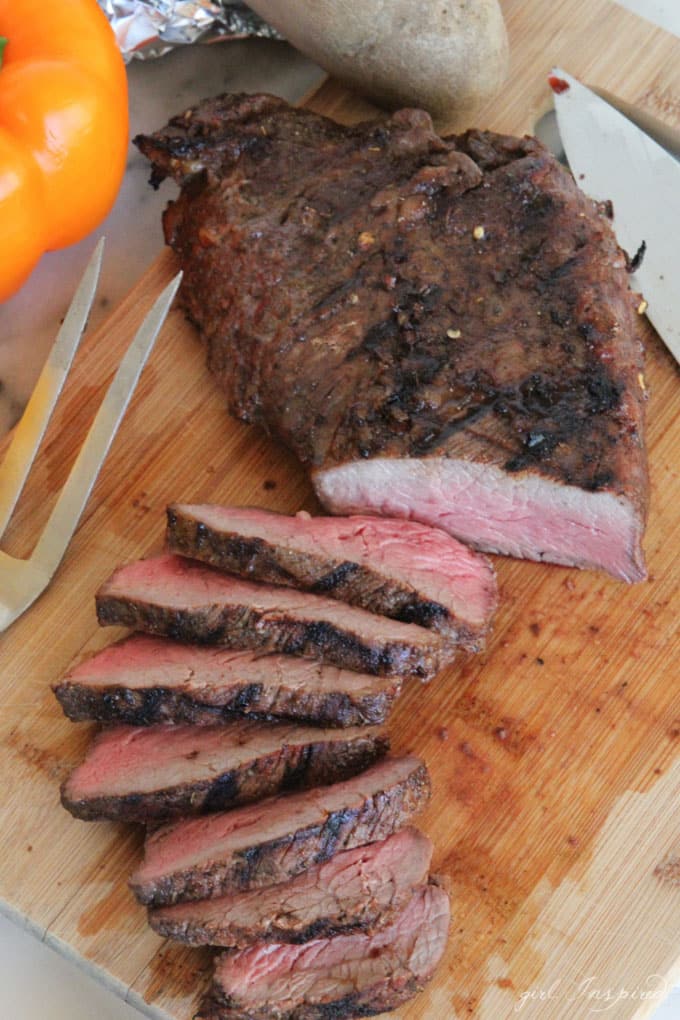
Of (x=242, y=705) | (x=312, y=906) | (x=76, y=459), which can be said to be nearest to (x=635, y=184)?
(x=76, y=459)

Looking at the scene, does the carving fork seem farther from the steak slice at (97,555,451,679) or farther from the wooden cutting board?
the steak slice at (97,555,451,679)

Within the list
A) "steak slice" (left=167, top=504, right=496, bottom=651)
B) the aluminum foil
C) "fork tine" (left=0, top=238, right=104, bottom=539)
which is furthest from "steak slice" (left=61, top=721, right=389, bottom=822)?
the aluminum foil

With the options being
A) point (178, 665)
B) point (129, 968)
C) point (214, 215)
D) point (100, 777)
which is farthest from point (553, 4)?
point (129, 968)

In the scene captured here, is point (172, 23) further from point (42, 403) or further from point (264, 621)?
point (264, 621)

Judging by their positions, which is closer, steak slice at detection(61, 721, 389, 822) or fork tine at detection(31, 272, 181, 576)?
steak slice at detection(61, 721, 389, 822)

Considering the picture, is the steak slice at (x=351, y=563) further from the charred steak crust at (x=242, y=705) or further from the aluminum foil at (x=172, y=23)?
the aluminum foil at (x=172, y=23)

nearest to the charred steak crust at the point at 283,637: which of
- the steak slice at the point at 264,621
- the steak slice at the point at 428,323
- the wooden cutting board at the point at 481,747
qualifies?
the steak slice at the point at 264,621
